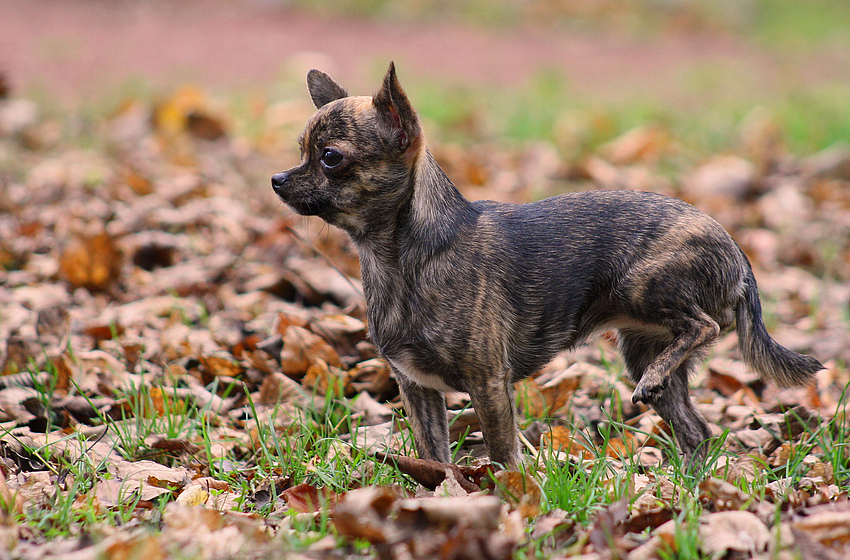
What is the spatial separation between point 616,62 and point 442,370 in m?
16.6

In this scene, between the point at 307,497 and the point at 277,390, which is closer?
the point at 307,497

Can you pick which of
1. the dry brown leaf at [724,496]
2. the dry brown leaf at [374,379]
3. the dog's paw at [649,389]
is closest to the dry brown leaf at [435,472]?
the dog's paw at [649,389]

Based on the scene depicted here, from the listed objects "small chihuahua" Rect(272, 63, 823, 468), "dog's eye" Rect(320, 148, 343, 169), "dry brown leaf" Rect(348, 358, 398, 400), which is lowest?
"dry brown leaf" Rect(348, 358, 398, 400)

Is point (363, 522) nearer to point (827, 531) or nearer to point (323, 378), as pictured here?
point (827, 531)

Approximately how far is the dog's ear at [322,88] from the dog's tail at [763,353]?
70.7 inches

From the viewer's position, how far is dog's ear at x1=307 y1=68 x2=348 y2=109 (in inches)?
129

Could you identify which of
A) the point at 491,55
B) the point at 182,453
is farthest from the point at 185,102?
the point at 491,55

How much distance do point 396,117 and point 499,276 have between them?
0.68m

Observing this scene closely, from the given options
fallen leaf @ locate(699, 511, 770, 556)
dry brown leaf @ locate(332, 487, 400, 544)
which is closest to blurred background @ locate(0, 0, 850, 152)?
fallen leaf @ locate(699, 511, 770, 556)

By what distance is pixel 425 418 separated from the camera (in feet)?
10.2

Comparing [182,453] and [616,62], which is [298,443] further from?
[616,62]

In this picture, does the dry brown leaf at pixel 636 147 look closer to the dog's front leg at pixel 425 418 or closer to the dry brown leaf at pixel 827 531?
the dog's front leg at pixel 425 418

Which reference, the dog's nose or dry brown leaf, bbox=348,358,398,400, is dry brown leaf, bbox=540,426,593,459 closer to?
dry brown leaf, bbox=348,358,398,400

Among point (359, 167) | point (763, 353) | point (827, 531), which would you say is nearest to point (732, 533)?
point (827, 531)
